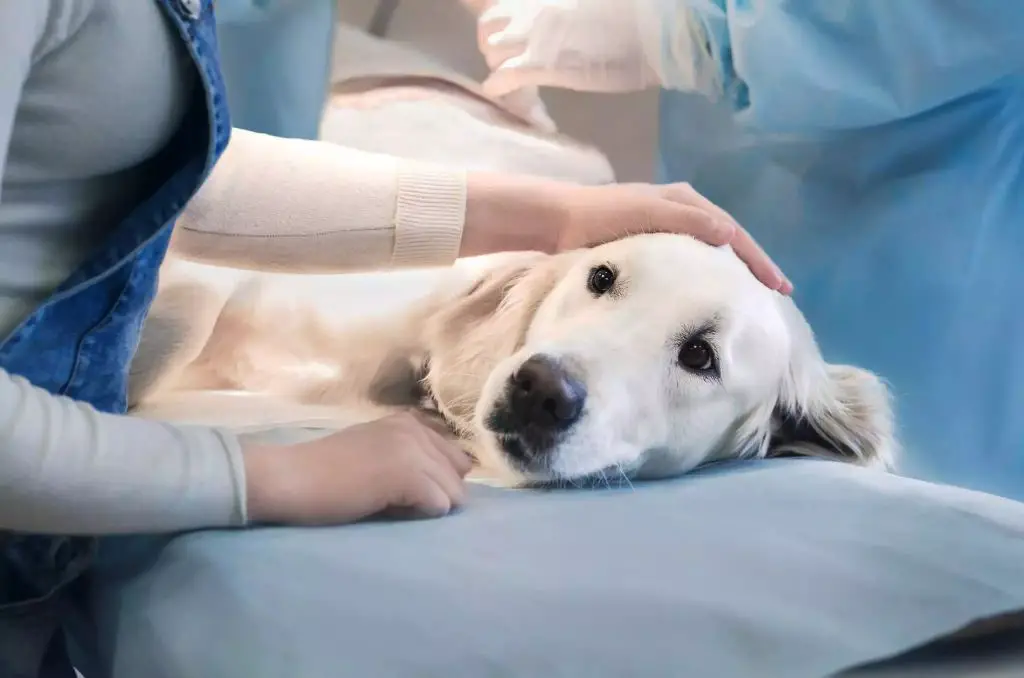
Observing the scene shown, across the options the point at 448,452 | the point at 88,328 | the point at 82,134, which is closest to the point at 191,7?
the point at 82,134

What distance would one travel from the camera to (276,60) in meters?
1.26

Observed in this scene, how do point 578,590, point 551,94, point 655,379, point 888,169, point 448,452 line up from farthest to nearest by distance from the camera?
point 551,94
point 888,169
point 655,379
point 448,452
point 578,590

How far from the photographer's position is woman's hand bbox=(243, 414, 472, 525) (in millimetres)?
612

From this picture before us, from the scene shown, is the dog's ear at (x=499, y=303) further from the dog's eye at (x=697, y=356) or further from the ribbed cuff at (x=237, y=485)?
the ribbed cuff at (x=237, y=485)

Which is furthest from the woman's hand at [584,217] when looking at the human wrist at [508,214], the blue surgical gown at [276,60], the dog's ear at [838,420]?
the blue surgical gown at [276,60]

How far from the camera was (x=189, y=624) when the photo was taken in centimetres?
52

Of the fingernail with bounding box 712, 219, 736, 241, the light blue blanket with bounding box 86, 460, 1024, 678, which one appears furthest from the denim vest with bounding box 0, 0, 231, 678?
the fingernail with bounding box 712, 219, 736, 241

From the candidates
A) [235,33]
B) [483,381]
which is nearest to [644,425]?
[483,381]

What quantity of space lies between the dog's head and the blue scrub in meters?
0.07

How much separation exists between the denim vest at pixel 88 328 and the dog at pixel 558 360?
1.02ft

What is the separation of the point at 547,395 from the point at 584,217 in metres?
0.31

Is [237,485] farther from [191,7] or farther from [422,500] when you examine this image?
[191,7]

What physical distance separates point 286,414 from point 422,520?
45 cm

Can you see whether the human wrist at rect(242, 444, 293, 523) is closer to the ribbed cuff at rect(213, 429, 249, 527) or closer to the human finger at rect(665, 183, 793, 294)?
the ribbed cuff at rect(213, 429, 249, 527)
